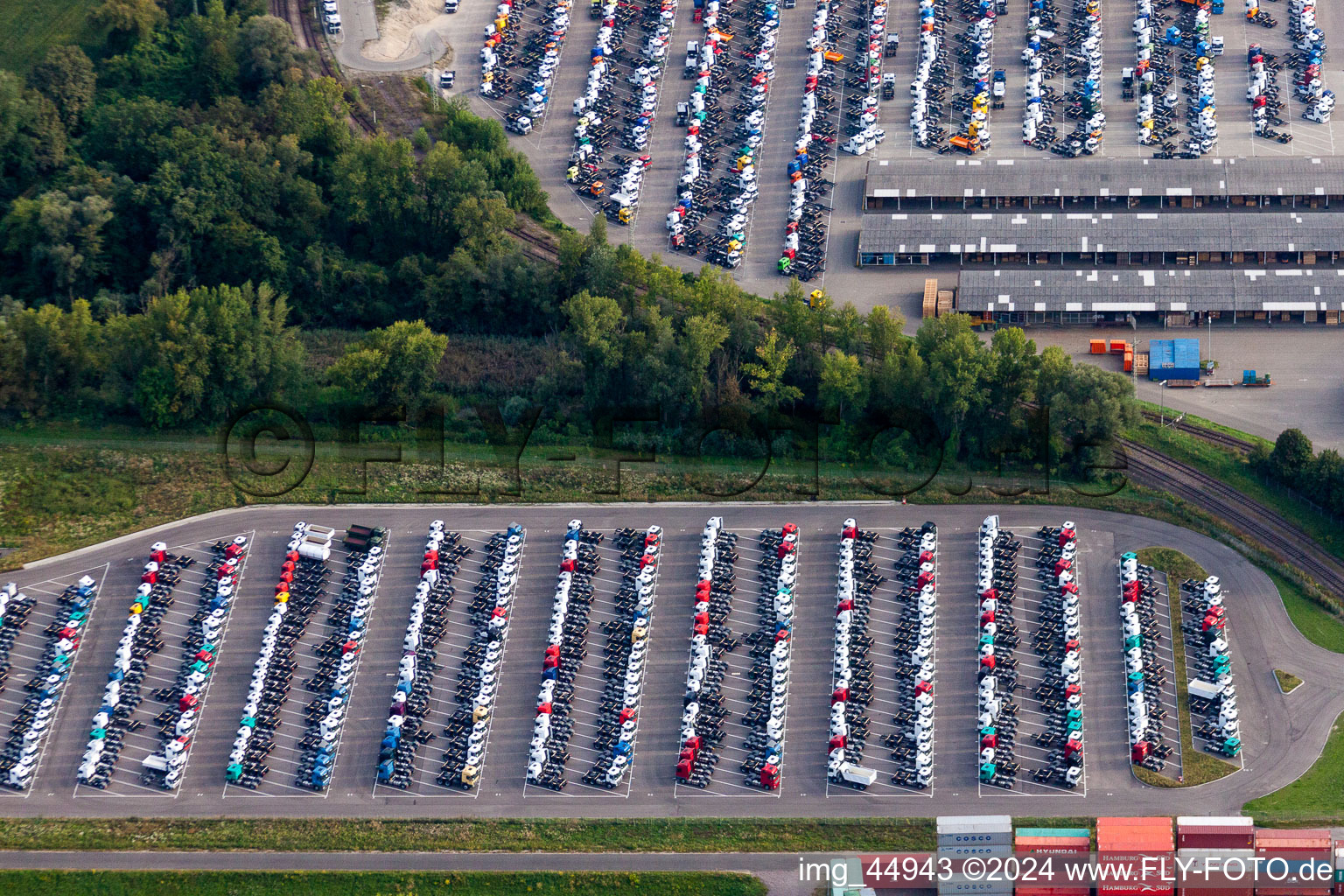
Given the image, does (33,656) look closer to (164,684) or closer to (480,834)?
(164,684)

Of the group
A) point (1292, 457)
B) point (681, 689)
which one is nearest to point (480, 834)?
point (681, 689)

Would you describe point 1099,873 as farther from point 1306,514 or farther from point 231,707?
point 231,707

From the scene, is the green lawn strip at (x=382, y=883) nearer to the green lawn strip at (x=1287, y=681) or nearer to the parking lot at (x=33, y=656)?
the parking lot at (x=33, y=656)

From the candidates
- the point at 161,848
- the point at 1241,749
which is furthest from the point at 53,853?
the point at 1241,749

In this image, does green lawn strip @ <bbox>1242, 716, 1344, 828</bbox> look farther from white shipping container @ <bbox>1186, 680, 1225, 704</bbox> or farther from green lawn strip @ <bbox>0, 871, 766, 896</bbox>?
green lawn strip @ <bbox>0, 871, 766, 896</bbox>

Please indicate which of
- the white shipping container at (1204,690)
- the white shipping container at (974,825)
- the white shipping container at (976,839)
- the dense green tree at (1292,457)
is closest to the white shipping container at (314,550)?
the white shipping container at (974,825)

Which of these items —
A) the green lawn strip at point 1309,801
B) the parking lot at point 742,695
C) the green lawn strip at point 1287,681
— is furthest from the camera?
the green lawn strip at point 1287,681
